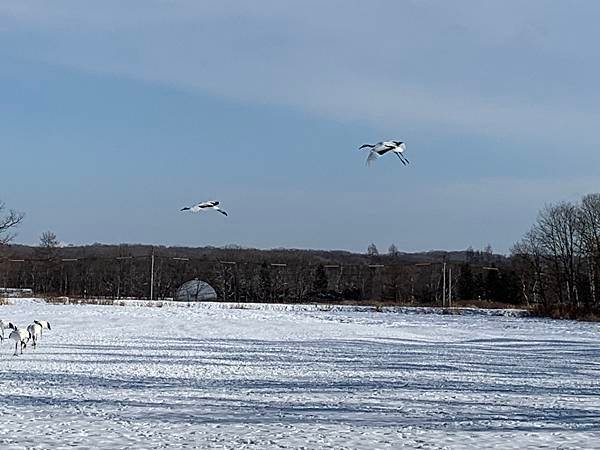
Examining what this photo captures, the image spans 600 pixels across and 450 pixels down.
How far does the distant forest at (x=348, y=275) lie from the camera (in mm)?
59094

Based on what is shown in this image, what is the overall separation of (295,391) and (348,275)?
68275 millimetres

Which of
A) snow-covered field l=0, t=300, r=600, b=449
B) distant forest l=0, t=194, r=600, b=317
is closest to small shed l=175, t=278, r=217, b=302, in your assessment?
distant forest l=0, t=194, r=600, b=317

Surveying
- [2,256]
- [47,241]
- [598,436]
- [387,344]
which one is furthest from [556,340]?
[47,241]

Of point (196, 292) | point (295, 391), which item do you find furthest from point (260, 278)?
point (295, 391)

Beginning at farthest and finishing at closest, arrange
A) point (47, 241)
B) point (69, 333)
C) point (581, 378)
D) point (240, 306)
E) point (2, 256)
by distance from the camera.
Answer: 1. point (47, 241)
2. point (2, 256)
3. point (240, 306)
4. point (69, 333)
5. point (581, 378)

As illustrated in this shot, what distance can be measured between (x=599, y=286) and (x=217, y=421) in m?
47.6

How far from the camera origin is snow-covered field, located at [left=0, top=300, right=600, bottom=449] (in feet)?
32.2

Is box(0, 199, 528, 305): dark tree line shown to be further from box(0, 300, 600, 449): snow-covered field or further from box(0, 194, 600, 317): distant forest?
box(0, 300, 600, 449): snow-covered field

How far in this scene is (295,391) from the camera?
13477 mm

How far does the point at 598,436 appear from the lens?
9.85 m

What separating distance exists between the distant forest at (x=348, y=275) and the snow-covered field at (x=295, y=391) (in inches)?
1299

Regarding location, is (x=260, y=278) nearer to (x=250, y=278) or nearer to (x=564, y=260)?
(x=250, y=278)

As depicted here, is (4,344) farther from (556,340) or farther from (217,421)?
(556,340)

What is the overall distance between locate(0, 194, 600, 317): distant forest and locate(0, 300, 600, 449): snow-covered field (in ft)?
108
